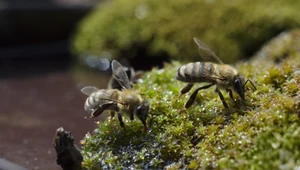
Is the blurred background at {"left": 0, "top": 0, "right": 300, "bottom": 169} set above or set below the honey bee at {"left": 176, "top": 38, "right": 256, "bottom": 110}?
above

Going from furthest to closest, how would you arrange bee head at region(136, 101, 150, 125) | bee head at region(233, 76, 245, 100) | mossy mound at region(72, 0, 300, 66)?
mossy mound at region(72, 0, 300, 66) < bee head at region(233, 76, 245, 100) < bee head at region(136, 101, 150, 125)

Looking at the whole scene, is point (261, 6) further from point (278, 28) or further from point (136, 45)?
point (136, 45)

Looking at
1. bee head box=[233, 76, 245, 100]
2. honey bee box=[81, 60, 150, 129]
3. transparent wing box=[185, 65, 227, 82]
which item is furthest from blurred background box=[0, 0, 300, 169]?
bee head box=[233, 76, 245, 100]

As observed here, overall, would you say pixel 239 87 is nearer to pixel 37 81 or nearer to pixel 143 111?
pixel 143 111

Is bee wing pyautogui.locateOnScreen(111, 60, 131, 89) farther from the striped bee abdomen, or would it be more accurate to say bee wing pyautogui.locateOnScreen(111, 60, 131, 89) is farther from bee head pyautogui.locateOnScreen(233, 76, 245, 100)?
bee head pyautogui.locateOnScreen(233, 76, 245, 100)

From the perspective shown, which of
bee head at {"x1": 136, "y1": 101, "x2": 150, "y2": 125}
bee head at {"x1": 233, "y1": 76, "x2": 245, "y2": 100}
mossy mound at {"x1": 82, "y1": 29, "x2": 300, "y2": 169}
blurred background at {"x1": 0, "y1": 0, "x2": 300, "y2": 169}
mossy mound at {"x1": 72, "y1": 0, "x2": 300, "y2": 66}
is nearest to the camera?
mossy mound at {"x1": 82, "y1": 29, "x2": 300, "y2": 169}

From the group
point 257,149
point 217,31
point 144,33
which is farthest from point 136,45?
point 257,149
